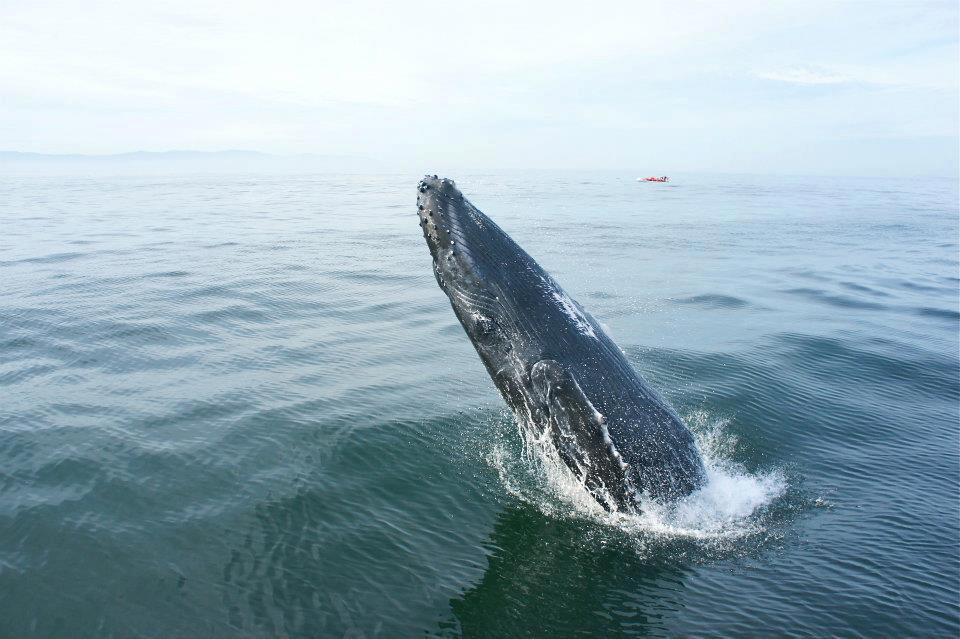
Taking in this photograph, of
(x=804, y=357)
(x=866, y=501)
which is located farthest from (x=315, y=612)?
(x=804, y=357)

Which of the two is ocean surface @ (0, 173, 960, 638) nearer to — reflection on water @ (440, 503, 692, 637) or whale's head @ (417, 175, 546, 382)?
reflection on water @ (440, 503, 692, 637)

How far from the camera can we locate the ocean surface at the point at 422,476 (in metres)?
5.14

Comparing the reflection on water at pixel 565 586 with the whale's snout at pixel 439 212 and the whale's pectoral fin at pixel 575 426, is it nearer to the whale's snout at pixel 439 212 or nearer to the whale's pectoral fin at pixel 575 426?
the whale's pectoral fin at pixel 575 426

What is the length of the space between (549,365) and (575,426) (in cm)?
60

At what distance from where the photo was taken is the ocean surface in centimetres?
514

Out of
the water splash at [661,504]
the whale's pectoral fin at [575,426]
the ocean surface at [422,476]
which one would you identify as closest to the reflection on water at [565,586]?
the ocean surface at [422,476]

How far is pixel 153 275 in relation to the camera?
1800 centimetres

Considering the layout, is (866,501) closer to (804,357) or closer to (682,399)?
(682,399)

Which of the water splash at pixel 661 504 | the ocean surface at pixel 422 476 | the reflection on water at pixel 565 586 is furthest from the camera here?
the water splash at pixel 661 504

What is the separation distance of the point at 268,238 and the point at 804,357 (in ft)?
70.9

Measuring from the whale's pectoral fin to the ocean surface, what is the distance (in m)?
0.59

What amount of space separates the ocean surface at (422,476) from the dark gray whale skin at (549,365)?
0.53m

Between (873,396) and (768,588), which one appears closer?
(768,588)

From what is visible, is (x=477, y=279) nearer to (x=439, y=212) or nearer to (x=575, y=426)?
(x=439, y=212)
